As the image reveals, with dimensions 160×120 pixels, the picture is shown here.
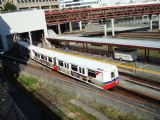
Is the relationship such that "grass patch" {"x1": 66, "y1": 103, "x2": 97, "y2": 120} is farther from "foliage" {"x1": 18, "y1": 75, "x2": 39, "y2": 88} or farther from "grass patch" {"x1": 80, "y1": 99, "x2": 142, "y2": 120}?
"foliage" {"x1": 18, "y1": 75, "x2": 39, "y2": 88}

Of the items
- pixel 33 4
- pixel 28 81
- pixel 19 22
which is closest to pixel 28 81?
pixel 28 81

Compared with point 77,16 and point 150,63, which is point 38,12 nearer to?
point 77,16

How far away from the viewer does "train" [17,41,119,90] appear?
29438mm

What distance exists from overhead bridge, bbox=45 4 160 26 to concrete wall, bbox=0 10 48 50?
405 centimetres

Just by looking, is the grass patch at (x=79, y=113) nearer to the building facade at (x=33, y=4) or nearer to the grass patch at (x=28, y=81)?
the grass patch at (x=28, y=81)

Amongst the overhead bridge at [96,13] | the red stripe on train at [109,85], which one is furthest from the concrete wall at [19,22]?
the red stripe on train at [109,85]

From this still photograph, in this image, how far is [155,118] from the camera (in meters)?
21.6

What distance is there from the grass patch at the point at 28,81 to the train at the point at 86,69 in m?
3.74

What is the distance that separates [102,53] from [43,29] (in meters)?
28.5

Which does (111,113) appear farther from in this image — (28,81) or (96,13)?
(96,13)

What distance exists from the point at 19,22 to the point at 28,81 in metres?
34.3

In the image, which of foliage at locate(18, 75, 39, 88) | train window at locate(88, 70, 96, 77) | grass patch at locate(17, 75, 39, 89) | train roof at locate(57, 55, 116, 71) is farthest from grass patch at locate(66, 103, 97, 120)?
foliage at locate(18, 75, 39, 88)

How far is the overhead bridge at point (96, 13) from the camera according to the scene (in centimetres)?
Answer: 7800

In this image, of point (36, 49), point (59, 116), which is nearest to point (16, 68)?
point (36, 49)
